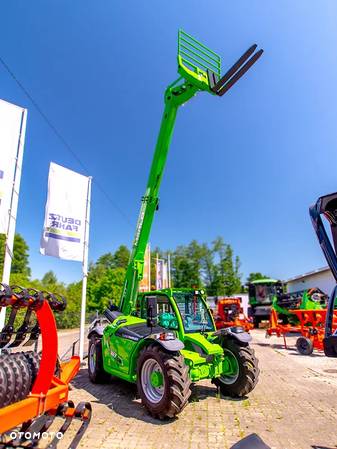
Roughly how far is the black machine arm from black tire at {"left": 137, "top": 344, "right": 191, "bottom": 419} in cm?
229

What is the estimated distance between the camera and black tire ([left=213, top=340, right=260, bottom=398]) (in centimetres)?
572

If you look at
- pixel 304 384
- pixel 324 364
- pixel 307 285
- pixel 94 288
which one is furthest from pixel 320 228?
pixel 94 288

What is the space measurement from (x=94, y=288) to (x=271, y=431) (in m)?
35.5

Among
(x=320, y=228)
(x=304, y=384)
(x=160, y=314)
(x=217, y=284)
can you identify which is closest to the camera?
(x=320, y=228)

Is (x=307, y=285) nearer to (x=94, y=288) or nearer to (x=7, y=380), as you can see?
(x=94, y=288)

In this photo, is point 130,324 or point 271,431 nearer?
point 271,431

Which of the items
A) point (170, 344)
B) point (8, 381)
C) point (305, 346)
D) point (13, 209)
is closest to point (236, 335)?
point (170, 344)

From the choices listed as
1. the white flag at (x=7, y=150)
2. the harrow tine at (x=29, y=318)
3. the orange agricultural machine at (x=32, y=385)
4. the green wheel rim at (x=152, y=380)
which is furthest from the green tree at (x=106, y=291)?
the orange agricultural machine at (x=32, y=385)

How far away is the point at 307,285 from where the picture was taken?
29.4 meters

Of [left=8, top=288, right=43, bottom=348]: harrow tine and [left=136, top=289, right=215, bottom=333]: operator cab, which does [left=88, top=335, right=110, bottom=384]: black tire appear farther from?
[left=8, top=288, right=43, bottom=348]: harrow tine

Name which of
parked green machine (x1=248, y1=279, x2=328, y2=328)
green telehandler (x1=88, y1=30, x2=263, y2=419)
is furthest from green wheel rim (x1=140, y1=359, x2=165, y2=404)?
parked green machine (x1=248, y1=279, x2=328, y2=328)

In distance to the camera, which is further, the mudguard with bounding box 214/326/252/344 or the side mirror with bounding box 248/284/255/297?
the side mirror with bounding box 248/284/255/297

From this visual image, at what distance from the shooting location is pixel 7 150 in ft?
19.8

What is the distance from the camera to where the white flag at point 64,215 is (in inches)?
313
